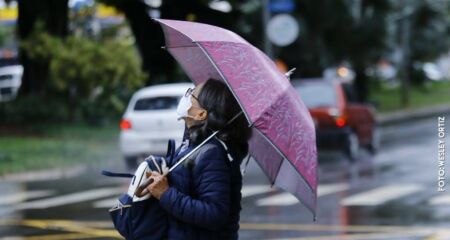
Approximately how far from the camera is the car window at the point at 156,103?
764 inches

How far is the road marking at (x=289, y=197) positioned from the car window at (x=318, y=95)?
470 centimetres

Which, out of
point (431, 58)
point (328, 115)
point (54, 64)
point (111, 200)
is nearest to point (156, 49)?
point (54, 64)

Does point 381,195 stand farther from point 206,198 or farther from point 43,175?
point 206,198

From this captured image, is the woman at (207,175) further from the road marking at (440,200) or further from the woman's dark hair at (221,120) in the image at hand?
the road marking at (440,200)

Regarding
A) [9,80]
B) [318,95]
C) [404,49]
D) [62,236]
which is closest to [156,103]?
[318,95]

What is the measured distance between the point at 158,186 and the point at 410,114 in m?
34.7

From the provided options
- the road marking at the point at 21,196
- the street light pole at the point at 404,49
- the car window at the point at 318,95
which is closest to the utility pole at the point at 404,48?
the street light pole at the point at 404,49

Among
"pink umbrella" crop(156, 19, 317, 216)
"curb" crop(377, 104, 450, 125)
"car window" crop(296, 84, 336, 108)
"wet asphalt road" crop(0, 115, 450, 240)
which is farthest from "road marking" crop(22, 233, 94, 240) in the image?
"curb" crop(377, 104, 450, 125)

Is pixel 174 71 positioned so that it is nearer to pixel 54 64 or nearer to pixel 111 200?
pixel 54 64

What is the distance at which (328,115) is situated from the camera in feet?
68.0

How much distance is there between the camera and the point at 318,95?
21.1 metres

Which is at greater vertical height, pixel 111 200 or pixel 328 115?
pixel 328 115

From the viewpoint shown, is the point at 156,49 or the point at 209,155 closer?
the point at 209,155

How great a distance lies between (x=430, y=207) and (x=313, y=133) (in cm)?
857
